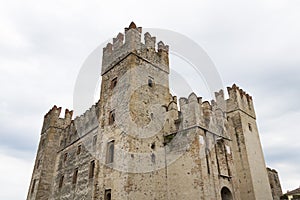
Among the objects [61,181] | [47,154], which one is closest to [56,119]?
[47,154]

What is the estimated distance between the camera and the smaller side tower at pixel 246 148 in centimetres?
1592

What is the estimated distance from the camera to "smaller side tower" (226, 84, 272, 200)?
15.9 m

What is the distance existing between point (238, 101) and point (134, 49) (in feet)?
27.6

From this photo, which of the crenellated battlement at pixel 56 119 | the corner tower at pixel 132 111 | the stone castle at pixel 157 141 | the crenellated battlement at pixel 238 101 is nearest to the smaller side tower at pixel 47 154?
the crenellated battlement at pixel 56 119

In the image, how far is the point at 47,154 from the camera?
25.0 metres

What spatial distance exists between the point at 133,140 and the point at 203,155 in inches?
149

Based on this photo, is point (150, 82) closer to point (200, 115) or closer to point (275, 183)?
point (200, 115)

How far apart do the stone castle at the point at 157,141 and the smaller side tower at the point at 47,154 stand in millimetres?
3476

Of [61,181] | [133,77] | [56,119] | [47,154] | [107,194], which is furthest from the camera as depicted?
[56,119]

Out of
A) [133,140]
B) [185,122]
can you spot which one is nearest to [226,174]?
[185,122]

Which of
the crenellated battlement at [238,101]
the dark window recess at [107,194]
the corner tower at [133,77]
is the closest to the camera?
the dark window recess at [107,194]

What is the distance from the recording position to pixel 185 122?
14.3 metres

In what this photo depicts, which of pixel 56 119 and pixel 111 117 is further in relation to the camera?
pixel 56 119

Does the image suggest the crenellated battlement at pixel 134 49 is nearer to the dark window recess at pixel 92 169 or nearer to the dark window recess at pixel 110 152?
the dark window recess at pixel 110 152
